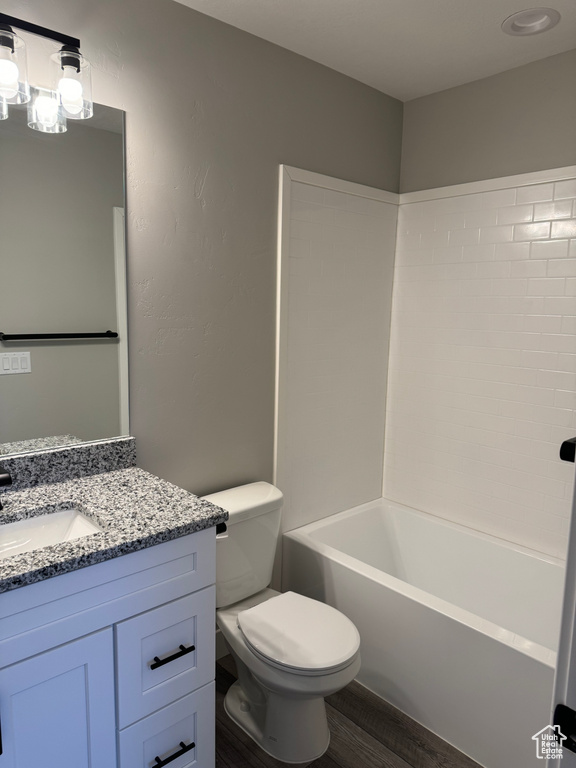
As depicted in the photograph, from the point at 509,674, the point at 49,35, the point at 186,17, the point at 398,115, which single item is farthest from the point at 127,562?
the point at 398,115

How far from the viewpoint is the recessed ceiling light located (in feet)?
6.40

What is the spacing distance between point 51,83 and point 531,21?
1.70 metres

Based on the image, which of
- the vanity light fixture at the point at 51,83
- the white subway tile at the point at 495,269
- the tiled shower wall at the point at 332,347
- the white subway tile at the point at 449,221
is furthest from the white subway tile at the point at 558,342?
the vanity light fixture at the point at 51,83

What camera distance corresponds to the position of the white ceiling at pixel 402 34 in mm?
1939

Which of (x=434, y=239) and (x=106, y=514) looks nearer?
(x=106, y=514)

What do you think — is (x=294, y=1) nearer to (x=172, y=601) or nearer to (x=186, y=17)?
(x=186, y=17)

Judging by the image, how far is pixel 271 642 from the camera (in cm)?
182

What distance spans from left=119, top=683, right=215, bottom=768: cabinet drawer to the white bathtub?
0.83 m

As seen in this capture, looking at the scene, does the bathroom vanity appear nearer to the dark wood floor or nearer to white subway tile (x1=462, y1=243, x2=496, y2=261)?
the dark wood floor

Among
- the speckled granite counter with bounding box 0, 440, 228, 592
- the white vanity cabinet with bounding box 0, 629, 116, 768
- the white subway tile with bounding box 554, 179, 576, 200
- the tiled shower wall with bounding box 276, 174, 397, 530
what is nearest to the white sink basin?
the speckled granite counter with bounding box 0, 440, 228, 592

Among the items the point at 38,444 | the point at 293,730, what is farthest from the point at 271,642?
the point at 38,444

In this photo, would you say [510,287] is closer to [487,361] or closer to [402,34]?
[487,361]

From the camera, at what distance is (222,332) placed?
87.5 inches

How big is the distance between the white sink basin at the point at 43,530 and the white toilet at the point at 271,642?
0.60m
